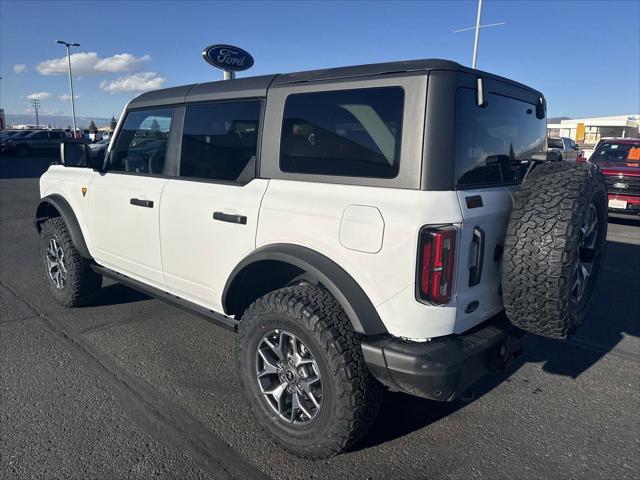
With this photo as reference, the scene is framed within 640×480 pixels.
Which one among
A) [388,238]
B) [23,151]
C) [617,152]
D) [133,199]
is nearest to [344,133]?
[388,238]

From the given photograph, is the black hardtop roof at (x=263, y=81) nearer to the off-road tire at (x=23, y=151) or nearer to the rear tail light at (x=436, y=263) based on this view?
the rear tail light at (x=436, y=263)

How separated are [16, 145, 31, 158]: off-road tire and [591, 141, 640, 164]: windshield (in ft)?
99.6

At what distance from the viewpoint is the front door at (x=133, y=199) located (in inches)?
140

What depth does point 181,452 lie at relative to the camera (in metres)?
2.59

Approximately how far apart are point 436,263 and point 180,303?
2027 millimetres

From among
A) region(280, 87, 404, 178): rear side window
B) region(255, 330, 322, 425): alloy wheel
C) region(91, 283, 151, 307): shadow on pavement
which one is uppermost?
region(280, 87, 404, 178): rear side window

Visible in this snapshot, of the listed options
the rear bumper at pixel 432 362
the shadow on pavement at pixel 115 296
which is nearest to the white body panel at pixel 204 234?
the rear bumper at pixel 432 362

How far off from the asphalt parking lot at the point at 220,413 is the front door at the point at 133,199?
0.68 meters

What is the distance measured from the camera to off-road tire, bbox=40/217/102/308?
4.42 metres

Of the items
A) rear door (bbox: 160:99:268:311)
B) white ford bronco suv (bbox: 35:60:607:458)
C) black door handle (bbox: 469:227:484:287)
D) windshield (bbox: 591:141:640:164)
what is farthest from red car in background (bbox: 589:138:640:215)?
rear door (bbox: 160:99:268:311)

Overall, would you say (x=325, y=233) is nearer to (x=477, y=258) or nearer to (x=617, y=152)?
(x=477, y=258)

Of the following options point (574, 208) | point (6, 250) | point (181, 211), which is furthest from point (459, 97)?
point (6, 250)

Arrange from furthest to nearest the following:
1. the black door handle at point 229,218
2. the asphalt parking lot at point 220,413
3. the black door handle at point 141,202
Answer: the black door handle at point 141,202, the black door handle at point 229,218, the asphalt parking lot at point 220,413

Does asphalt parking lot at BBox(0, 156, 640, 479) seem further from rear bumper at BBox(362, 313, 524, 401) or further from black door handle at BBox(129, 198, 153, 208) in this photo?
black door handle at BBox(129, 198, 153, 208)
